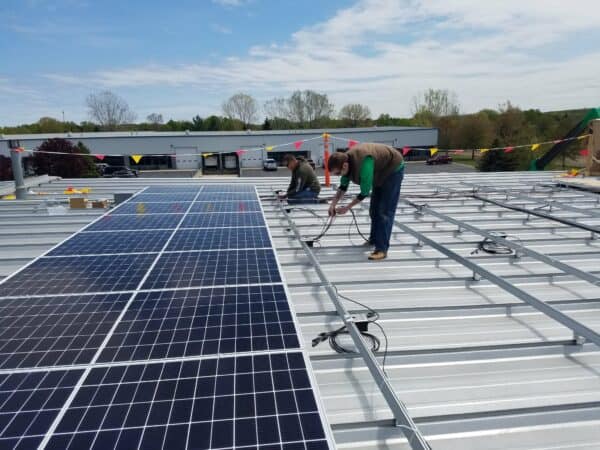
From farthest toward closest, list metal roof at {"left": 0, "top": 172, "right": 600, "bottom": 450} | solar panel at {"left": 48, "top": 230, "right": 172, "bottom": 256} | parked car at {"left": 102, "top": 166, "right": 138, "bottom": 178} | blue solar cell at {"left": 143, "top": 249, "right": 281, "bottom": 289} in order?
parked car at {"left": 102, "top": 166, "right": 138, "bottom": 178}
solar panel at {"left": 48, "top": 230, "right": 172, "bottom": 256}
blue solar cell at {"left": 143, "top": 249, "right": 281, "bottom": 289}
metal roof at {"left": 0, "top": 172, "right": 600, "bottom": 450}

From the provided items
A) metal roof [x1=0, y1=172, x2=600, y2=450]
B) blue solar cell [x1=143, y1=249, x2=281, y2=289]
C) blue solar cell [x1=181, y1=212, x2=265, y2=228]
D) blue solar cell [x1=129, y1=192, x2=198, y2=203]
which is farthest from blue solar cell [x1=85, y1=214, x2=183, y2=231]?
blue solar cell [x1=129, y1=192, x2=198, y2=203]

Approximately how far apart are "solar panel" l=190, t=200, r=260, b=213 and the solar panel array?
9.22 feet

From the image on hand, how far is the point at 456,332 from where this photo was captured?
362 centimetres

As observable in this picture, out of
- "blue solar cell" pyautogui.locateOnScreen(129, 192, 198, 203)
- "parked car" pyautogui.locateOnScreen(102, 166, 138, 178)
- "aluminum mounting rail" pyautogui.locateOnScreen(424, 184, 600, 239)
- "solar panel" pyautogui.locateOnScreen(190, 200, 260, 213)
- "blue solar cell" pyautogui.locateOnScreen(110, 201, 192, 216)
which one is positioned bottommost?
"parked car" pyautogui.locateOnScreen(102, 166, 138, 178)

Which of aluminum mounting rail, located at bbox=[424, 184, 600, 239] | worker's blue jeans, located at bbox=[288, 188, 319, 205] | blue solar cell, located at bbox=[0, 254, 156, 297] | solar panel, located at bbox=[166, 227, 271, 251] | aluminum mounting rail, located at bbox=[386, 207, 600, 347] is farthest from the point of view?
worker's blue jeans, located at bbox=[288, 188, 319, 205]

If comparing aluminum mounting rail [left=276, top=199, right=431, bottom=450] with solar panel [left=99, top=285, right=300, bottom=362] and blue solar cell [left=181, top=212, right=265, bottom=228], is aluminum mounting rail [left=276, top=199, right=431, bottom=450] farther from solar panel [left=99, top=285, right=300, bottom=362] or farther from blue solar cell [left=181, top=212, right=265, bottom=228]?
blue solar cell [left=181, top=212, right=265, bottom=228]

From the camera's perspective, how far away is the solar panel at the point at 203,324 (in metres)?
2.59

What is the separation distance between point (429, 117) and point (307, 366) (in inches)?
2908

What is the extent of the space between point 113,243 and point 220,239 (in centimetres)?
135

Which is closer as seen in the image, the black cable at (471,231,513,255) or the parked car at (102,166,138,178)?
the black cable at (471,231,513,255)

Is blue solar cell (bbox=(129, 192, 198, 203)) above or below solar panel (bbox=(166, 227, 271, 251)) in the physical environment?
above

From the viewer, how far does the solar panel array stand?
75.3 inches

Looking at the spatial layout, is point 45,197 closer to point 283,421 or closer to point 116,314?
point 116,314

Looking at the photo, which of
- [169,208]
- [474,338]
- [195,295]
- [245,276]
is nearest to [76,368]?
[195,295]
